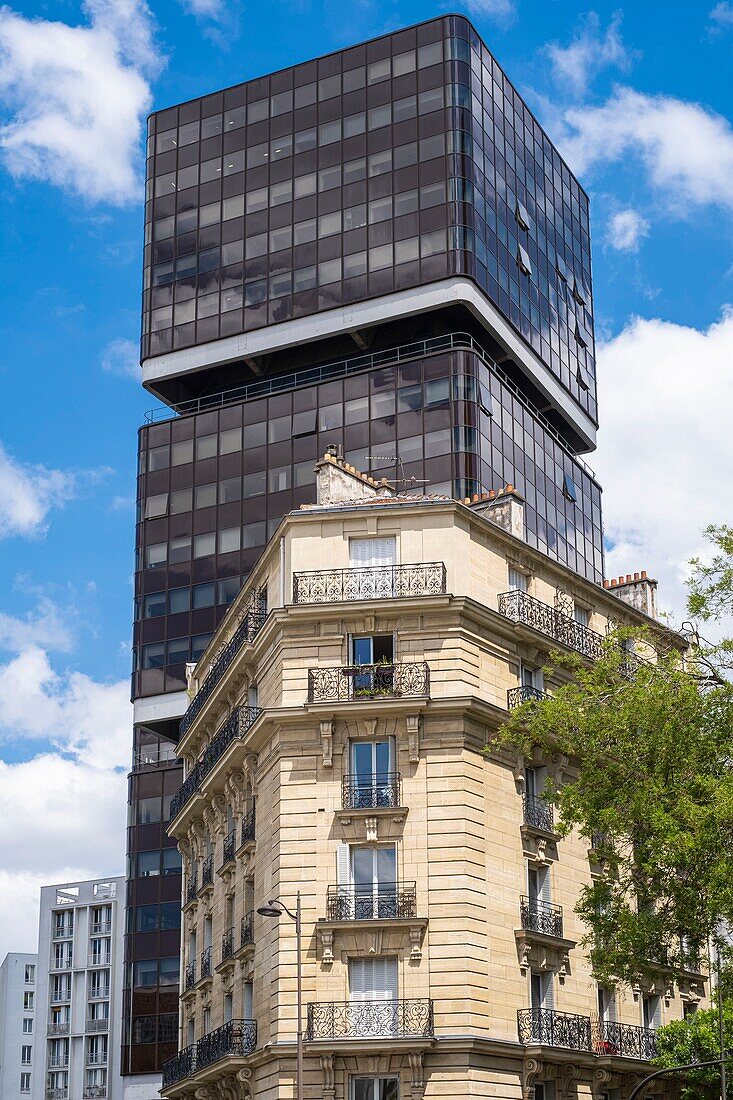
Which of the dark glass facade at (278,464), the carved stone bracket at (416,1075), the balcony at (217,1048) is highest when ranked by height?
the dark glass facade at (278,464)

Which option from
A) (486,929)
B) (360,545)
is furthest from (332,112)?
(486,929)

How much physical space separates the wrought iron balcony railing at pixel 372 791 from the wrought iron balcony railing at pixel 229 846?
7.77m

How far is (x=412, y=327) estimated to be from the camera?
81.2 meters

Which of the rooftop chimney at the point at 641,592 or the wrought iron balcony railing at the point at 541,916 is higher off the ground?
the rooftop chimney at the point at 641,592

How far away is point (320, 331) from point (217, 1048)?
4531cm

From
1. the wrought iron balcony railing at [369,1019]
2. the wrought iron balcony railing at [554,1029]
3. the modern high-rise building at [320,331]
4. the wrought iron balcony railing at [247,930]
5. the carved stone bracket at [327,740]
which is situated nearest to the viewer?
the wrought iron balcony railing at [369,1019]

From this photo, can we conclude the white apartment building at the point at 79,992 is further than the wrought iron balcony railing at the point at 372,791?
Yes

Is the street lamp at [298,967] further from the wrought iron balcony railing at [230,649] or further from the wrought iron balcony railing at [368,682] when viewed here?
the wrought iron balcony railing at [230,649]

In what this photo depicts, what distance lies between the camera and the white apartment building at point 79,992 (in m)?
133

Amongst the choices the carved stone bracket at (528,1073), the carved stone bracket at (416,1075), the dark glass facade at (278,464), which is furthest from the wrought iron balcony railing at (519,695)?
the dark glass facade at (278,464)

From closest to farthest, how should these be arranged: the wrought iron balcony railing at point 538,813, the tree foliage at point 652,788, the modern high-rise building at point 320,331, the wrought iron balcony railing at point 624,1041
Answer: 1. the tree foliage at point 652,788
2. the wrought iron balcony railing at point 538,813
3. the wrought iron balcony railing at point 624,1041
4. the modern high-rise building at point 320,331

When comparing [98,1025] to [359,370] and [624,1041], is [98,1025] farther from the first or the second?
[624,1041]

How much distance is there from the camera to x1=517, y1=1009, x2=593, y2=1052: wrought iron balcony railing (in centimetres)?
3928

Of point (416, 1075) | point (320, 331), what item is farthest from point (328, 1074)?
point (320, 331)
